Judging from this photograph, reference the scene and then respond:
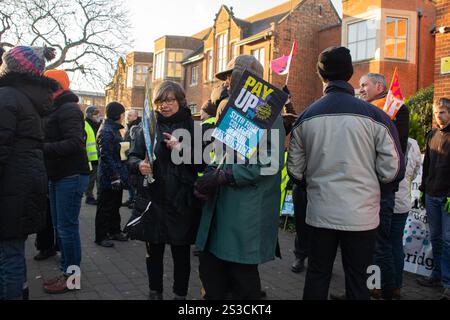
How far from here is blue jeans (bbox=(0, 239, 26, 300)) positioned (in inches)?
118

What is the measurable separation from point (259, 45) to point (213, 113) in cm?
1946

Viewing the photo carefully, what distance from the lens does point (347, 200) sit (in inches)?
112

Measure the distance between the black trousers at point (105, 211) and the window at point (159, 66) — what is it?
31.2 m

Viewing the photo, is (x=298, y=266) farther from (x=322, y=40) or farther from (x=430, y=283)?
(x=322, y=40)

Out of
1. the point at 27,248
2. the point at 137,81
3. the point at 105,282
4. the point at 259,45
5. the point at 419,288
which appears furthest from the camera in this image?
the point at 137,81

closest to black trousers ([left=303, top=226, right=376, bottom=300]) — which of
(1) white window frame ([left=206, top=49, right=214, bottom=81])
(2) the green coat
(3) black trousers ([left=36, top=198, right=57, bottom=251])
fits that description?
(2) the green coat

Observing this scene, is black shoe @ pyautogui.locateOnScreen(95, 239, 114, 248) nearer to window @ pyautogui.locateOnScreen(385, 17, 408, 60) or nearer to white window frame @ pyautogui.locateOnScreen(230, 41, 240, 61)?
window @ pyautogui.locateOnScreen(385, 17, 408, 60)

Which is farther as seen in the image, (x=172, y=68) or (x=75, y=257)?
(x=172, y=68)

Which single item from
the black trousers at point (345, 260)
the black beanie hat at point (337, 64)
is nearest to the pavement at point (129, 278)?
the black trousers at point (345, 260)

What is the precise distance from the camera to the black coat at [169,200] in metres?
3.38

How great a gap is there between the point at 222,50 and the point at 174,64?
8.79 metres
